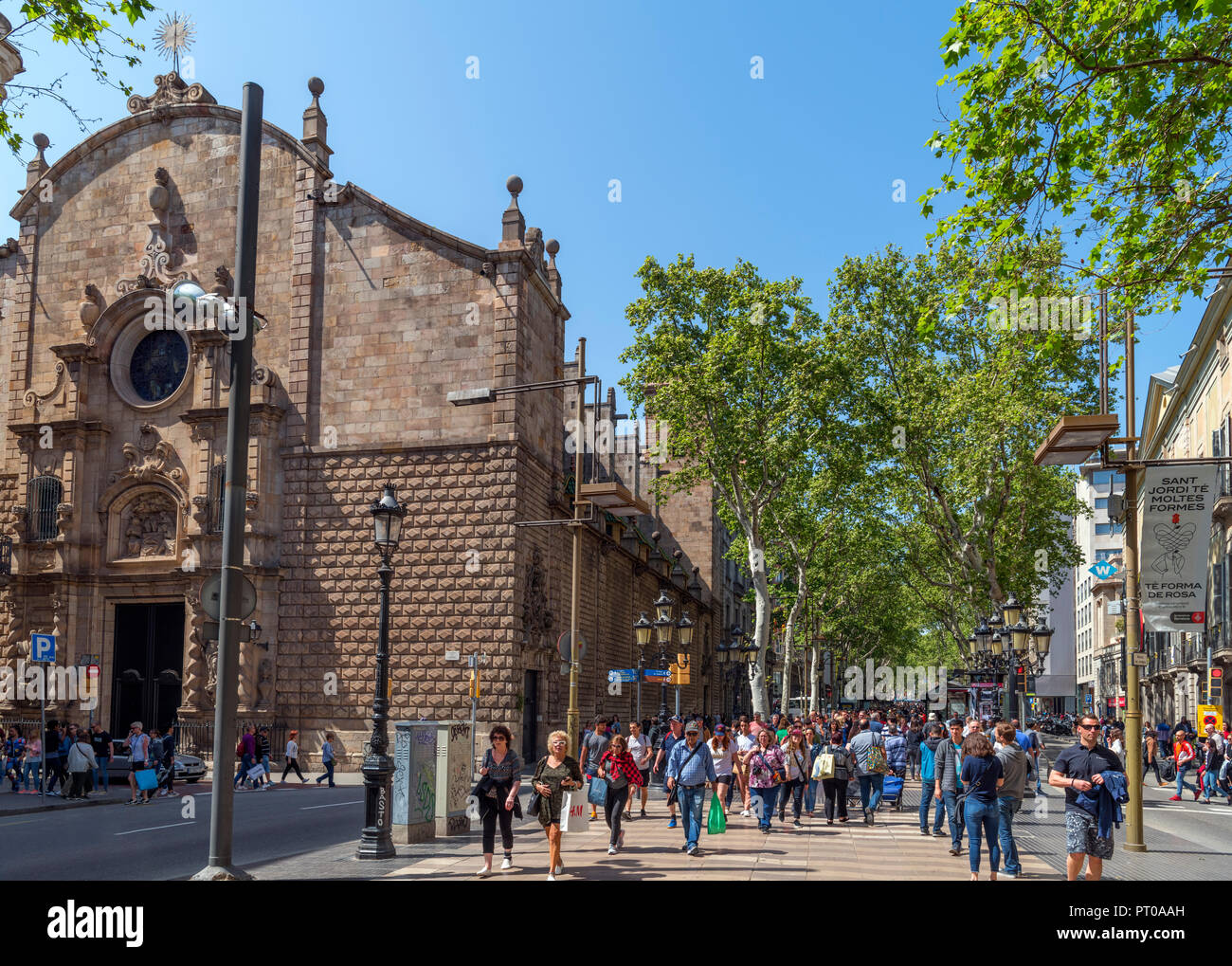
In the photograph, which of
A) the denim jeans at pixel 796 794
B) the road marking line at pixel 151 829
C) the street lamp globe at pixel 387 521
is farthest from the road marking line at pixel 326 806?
the denim jeans at pixel 796 794

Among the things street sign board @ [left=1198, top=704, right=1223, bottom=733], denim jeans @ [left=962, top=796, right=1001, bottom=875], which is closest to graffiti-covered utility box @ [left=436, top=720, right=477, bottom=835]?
denim jeans @ [left=962, top=796, right=1001, bottom=875]

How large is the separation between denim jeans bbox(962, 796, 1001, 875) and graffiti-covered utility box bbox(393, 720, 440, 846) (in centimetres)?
730

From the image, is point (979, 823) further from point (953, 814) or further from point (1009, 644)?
point (1009, 644)

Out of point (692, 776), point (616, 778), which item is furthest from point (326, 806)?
point (692, 776)

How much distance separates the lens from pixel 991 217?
12.7 m

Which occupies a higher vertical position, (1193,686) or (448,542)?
(448,542)

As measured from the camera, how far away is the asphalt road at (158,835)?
13.3m

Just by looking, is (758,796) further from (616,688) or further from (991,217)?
(616,688)

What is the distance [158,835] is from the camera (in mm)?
16703

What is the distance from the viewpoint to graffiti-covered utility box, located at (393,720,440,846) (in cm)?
1497

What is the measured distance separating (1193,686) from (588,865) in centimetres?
4289

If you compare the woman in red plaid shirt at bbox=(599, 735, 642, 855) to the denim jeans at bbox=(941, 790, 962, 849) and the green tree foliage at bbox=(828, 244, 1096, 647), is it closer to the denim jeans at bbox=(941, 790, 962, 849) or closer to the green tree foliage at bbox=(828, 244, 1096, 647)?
the denim jeans at bbox=(941, 790, 962, 849)
